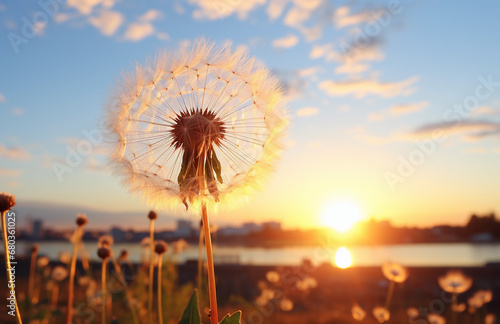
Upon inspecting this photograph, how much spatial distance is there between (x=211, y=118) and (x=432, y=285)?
443 inches

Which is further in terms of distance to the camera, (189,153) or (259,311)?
(259,311)

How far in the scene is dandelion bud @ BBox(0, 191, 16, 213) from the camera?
6.39 ft

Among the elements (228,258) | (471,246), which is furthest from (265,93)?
(471,246)

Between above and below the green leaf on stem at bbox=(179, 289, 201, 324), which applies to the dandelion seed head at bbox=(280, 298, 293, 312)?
above

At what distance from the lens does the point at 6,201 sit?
1.97 metres

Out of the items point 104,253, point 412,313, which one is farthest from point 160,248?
point 412,313

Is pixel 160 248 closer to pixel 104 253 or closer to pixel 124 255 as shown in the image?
pixel 104 253

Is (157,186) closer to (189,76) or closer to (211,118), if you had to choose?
(211,118)

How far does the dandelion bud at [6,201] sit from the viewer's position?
1948 mm


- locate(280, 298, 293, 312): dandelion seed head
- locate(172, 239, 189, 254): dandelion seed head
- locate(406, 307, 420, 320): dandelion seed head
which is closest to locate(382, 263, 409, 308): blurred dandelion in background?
locate(406, 307, 420, 320): dandelion seed head

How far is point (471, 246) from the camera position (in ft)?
150

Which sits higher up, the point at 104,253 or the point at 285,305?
the point at 104,253

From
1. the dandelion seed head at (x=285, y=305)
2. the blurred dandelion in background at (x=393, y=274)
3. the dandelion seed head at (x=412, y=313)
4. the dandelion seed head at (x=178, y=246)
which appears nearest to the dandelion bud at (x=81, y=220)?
the blurred dandelion in background at (x=393, y=274)

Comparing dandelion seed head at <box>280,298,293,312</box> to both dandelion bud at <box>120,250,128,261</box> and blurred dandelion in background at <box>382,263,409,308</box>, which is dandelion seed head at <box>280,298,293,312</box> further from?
dandelion bud at <box>120,250,128,261</box>
